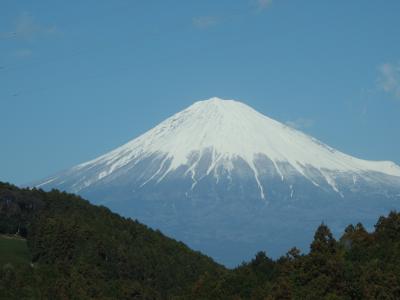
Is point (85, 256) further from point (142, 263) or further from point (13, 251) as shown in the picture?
point (13, 251)

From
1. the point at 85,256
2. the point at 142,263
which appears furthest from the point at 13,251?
the point at 142,263

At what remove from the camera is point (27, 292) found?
2350 inches

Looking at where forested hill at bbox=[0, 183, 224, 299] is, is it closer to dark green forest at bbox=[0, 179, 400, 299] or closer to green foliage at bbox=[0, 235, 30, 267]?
dark green forest at bbox=[0, 179, 400, 299]

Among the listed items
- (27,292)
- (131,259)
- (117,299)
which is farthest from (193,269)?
(27,292)

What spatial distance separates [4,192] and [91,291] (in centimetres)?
3612

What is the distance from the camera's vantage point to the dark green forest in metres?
52.0

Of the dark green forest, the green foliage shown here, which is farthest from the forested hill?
the green foliage

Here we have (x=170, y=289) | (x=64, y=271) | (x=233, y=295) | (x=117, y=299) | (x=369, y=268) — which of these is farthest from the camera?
(x=170, y=289)

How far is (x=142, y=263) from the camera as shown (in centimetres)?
8281

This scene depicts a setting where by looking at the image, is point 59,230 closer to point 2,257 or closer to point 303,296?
point 2,257

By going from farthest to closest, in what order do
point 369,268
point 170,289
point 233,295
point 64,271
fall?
point 170,289
point 64,271
point 233,295
point 369,268

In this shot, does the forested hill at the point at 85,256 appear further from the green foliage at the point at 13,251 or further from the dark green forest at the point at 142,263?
the green foliage at the point at 13,251

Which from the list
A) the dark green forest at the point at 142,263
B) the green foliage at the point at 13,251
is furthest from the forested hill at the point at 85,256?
the green foliage at the point at 13,251

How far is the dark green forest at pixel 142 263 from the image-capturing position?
171 feet
